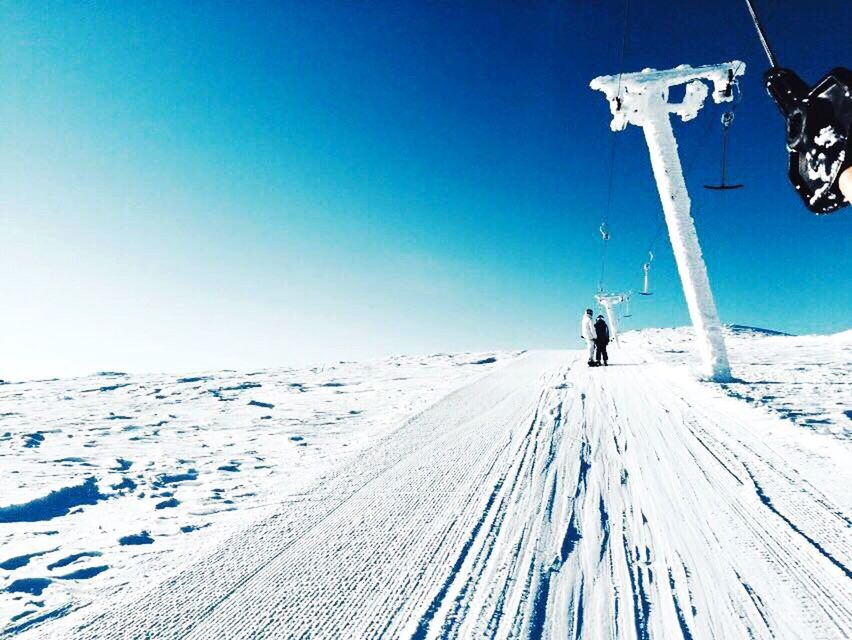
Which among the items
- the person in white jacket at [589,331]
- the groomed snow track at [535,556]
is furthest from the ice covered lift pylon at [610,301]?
the groomed snow track at [535,556]

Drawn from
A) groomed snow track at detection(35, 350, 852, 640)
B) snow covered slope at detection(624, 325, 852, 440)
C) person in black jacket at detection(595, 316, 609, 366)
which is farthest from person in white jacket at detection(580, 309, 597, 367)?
groomed snow track at detection(35, 350, 852, 640)

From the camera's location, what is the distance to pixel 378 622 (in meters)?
2.40

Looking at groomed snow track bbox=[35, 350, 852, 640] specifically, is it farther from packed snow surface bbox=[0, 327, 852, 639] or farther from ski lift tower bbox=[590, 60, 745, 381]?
ski lift tower bbox=[590, 60, 745, 381]

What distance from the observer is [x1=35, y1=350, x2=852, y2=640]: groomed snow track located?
2.35m

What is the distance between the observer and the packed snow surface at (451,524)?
2447 mm

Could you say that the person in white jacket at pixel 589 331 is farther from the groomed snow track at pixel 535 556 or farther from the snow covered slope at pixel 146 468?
the groomed snow track at pixel 535 556

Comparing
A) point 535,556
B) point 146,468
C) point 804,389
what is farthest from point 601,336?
point 146,468

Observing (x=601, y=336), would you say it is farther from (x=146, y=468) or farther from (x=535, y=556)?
(x=146, y=468)

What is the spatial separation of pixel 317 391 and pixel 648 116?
11278 mm

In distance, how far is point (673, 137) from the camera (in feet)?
37.4

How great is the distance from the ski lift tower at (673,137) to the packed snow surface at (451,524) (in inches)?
108

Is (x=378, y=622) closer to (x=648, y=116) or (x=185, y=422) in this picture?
(x=185, y=422)

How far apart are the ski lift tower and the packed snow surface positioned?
2.74m

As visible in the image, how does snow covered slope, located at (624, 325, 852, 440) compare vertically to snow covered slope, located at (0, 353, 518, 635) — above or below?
above
